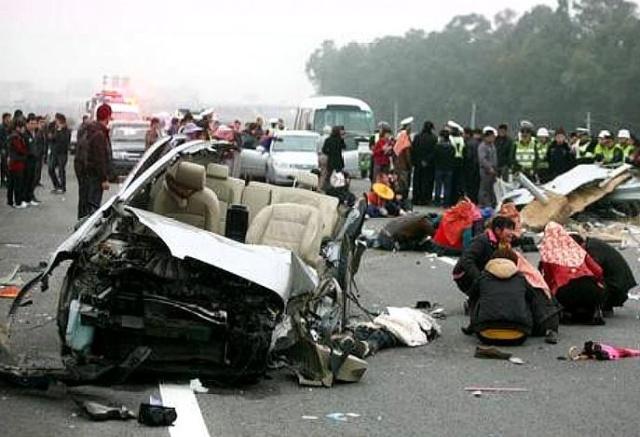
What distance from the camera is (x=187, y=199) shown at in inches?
436

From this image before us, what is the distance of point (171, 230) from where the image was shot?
8953 millimetres

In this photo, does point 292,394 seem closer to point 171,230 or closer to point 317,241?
point 171,230

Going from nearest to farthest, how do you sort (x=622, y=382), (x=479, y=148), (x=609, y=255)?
(x=622, y=382) < (x=609, y=255) < (x=479, y=148)

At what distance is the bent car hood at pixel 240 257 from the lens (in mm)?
8586

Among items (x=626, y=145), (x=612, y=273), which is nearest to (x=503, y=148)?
(x=626, y=145)

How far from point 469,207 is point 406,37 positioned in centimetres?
6154

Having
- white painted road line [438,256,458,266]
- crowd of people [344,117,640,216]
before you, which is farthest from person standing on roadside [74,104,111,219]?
crowd of people [344,117,640,216]

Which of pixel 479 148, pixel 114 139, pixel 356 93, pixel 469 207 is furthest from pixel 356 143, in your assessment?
pixel 356 93

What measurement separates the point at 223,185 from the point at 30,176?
14.2 m

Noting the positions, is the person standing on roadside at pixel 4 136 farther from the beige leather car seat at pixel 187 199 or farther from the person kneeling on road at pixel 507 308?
the person kneeling on road at pixel 507 308

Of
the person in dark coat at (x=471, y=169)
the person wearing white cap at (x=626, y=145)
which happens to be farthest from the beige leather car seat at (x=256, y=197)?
the person in dark coat at (x=471, y=169)

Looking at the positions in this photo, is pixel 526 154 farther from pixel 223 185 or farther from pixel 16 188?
pixel 223 185

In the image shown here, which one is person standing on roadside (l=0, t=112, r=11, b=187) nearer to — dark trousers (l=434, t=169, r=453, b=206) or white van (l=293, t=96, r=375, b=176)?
dark trousers (l=434, t=169, r=453, b=206)

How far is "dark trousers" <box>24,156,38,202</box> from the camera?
24766mm
